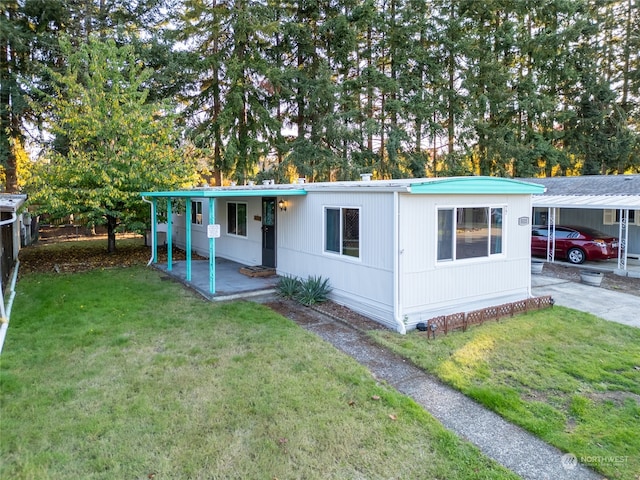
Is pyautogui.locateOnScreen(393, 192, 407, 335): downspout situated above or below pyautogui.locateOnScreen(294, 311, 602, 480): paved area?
above

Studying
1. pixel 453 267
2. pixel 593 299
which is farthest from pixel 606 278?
pixel 453 267

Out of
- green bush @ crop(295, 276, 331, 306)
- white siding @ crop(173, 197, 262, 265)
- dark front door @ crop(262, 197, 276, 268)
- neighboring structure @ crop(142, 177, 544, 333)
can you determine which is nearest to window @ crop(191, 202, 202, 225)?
white siding @ crop(173, 197, 262, 265)

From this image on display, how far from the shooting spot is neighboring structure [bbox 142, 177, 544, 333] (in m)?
6.89

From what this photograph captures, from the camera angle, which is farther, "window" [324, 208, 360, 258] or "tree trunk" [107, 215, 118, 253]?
"tree trunk" [107, 215, 118, 253]

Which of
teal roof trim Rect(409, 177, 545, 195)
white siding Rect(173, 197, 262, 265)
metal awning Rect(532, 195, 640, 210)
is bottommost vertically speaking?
white siding Rect(173, 197, 262, 265)

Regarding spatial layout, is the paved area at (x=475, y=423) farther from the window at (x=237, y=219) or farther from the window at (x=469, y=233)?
the window at (x=237, y=219)

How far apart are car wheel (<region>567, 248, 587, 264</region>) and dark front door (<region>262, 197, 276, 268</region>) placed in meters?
9.65

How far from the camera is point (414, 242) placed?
273 inches

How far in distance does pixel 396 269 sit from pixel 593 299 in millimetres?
5130

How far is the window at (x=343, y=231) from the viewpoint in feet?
25.6

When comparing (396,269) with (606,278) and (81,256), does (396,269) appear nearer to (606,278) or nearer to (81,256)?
(606,278)

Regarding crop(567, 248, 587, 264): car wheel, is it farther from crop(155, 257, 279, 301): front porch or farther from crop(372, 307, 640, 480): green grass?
crop(155, 257, 279, 301): front porch

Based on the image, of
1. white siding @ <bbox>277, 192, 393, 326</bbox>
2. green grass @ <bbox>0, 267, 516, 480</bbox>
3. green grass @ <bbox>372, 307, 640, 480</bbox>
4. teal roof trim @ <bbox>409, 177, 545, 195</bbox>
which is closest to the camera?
green grass @ <bbox>0, 267, 516, 480</bbox>

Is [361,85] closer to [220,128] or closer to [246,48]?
[246,48]
